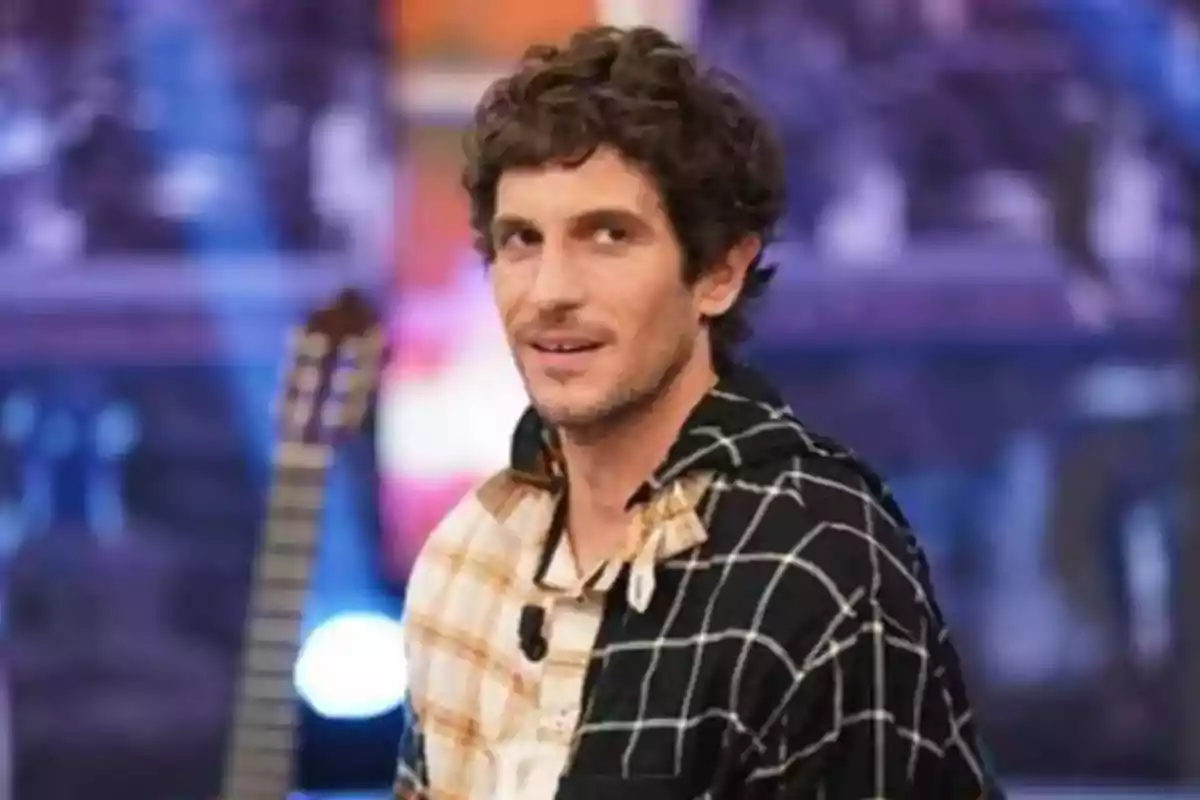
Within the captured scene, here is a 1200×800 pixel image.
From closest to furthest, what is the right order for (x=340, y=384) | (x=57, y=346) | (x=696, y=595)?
(x=696, y=595) → (x=340, y=384) → (x=57, y=346)

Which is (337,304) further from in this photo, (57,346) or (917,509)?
(917,509)

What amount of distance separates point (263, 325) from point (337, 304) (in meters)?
0.73

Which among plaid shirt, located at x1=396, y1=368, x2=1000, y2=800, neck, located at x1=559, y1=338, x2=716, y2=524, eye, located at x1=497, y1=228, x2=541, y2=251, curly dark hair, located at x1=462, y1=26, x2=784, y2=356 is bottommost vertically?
plaid shirt, located at x1=396, y1=368, x2=1000, y2=800

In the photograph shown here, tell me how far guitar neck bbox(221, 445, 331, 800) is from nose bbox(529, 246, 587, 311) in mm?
397

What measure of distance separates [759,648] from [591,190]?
0.94 ft

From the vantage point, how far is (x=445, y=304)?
2100 mm

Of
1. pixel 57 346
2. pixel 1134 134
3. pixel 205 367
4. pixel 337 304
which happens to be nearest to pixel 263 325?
pixel 205 367

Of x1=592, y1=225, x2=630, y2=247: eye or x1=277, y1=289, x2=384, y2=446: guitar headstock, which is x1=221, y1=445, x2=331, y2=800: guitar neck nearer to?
x1=277, y1=289, x2=384, y2=446: guitar headstock

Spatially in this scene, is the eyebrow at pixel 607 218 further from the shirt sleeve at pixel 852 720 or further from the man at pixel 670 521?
the shirt sleeve at pixel 852 720

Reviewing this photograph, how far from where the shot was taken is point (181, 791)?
2137mm

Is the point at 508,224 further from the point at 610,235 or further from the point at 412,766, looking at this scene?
the point at 412,766

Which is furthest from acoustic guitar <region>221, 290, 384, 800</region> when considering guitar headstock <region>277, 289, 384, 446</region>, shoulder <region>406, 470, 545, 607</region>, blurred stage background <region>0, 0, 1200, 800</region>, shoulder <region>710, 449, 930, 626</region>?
blurred stage background <region>0, 0, 1200, 800</region>

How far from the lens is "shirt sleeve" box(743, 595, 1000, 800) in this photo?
1.02 metres

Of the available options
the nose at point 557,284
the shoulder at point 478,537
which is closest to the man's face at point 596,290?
the nose at point 557,284
